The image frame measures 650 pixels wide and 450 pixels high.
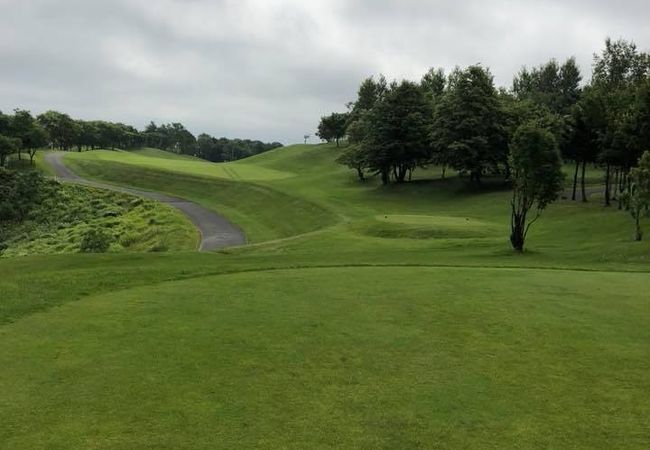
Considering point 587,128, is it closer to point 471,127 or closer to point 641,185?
point 471,127

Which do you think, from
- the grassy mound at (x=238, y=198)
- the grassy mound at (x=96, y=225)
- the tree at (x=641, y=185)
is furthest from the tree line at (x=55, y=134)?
the tree at (x=641, y=185)

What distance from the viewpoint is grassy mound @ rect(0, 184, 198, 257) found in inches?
1843

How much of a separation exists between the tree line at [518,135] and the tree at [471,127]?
100mm

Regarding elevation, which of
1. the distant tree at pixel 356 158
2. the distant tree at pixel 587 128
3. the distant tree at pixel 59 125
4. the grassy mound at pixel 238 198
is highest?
the distant tree at pixel 59 125

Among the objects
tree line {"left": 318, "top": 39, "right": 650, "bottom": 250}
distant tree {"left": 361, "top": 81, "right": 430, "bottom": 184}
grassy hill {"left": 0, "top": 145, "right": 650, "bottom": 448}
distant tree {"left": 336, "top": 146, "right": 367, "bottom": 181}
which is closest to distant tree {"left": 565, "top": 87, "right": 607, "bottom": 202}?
tree line {"left": 318, "top": 39, "right": 650, "bottom": 250}

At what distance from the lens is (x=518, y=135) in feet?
93.2

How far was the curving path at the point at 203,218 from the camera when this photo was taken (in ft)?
145

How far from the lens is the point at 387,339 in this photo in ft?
38.9

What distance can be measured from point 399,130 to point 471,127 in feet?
31.3

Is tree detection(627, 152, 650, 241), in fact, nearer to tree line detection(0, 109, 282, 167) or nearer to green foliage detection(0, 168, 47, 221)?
green foliage detection(0, 168, 47, 221)

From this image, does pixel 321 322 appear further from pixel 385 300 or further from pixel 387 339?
pixel 385 300

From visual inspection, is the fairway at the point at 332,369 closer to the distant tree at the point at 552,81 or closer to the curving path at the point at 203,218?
the curving path at the point at 203,218

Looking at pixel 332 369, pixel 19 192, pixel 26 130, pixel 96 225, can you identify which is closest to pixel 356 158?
pixel 96 225

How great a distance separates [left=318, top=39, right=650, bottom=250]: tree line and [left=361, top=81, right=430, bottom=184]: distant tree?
112mm
